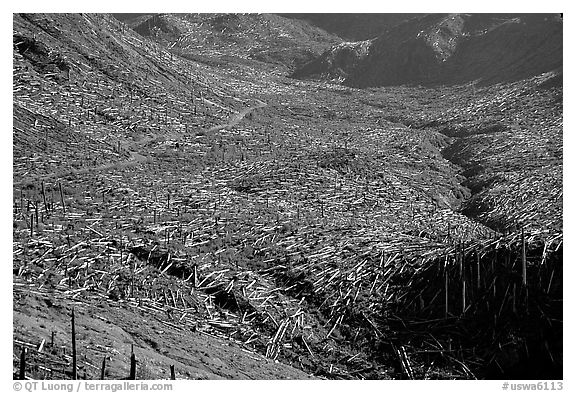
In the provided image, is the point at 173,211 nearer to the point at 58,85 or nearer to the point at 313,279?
the point at 313,279

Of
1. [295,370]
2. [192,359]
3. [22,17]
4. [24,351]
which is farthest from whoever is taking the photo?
[22,17]

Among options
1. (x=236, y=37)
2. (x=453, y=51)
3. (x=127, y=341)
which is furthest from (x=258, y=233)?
(x=236, y=37)

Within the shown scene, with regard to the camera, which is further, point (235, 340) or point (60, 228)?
point (60, 228)

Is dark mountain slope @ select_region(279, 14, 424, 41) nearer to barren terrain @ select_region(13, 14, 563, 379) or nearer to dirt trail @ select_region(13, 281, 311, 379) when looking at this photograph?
barren terrain @ select_region(13, 14, 563, 379)

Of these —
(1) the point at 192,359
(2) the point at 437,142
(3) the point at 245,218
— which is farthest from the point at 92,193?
(2) the point at 437,142

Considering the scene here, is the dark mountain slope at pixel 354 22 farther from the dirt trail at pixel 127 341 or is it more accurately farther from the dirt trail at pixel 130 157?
the dirt trail at pixel 127 341

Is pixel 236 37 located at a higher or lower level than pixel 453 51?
higher

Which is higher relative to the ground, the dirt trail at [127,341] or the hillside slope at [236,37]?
the hillside slope at [236,37]

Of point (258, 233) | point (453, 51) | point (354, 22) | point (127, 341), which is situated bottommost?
point (127, 341)

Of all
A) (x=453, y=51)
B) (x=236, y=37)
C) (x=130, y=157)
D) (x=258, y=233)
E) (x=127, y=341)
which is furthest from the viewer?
(x=236, y=37)

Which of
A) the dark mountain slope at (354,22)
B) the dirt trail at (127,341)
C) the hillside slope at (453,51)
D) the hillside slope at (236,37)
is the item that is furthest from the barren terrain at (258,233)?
the dark mountain slope at (354,22)

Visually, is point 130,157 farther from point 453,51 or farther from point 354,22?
point 354,22
